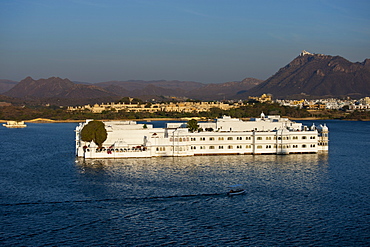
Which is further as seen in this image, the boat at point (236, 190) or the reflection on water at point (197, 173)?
the reflection on water at point (197, 173)

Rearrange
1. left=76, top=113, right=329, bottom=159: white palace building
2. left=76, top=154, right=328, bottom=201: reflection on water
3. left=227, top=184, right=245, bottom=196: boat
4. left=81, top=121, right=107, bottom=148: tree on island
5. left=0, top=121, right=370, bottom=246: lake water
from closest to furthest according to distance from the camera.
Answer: left=0, top=121, right=370, bottom=246: lake water < left=227, top=184, right=245, bottom=196: boat < left=76, top=154, right=328, bottom=201: reflection on water < left=81, top=121, right=107, bottom=148: tree on island < left=76, top=113, right=329, bottom=159: white palace building

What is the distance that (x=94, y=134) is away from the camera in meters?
38.2

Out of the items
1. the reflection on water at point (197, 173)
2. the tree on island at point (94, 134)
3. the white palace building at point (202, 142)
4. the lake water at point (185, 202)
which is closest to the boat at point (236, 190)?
the lake water at point (185, 202)

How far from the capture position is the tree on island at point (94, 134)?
38156 millimetres

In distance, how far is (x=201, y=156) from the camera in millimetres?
38938

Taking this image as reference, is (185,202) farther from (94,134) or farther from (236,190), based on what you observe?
(94,134)

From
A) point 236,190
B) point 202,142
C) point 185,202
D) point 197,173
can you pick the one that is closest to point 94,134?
point 202,142

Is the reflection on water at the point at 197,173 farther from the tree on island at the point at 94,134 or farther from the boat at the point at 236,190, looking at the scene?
the tree on island at the point at 94,134

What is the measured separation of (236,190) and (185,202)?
3.21 m

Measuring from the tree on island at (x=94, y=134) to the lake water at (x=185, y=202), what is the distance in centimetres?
211

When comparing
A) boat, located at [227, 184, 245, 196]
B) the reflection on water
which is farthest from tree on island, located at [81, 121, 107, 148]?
boat, located at [227, 184, 245, 196]

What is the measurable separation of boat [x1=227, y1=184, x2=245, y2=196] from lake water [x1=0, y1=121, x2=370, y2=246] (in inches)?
14.1

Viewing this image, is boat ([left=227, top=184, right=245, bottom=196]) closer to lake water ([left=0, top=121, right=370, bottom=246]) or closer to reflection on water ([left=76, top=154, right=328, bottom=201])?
lake water ([left=0, top=121, right=370, bottom=246])

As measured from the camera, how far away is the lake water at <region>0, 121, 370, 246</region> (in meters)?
19.8
